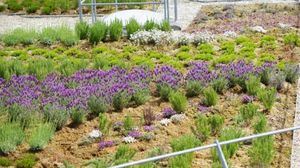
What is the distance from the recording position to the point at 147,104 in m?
8.17

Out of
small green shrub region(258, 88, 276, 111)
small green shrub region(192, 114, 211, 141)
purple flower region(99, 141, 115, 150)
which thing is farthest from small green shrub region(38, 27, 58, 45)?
small green shrub region(192, 114, 211, 141)

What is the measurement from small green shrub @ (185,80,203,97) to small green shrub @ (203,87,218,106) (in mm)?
281

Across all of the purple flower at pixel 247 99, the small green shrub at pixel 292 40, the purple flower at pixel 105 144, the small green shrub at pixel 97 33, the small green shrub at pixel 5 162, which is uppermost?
the small green shrub at pixel 97 33

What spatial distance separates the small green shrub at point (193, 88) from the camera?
830cm

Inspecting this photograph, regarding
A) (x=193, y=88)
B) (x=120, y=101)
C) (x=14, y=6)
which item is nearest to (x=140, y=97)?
(x=120, y=101)

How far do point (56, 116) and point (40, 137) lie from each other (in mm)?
612

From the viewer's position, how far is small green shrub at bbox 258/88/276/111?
7.65 meters

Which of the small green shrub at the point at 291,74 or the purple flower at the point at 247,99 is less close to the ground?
the small green shrub at the point at 291,74

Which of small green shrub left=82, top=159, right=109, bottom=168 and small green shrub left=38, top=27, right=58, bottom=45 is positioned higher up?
small green shrub left=38, top=27, right=58, bottom=45

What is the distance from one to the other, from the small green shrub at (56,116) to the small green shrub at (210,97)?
1.76 meters

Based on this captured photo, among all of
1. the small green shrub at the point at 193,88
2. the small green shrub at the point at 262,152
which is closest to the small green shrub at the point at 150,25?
the small green shrub at the point at 193,88

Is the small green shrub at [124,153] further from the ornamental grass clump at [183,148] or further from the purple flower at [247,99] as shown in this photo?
the purple flower at [247,99]

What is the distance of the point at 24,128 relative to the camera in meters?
7.34

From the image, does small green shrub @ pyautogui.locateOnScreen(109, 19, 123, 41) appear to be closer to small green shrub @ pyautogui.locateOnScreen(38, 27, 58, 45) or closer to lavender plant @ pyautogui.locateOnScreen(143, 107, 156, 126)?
small green shrub @ pyautogui.locateOnScreen(38, 27, 58, 45)
